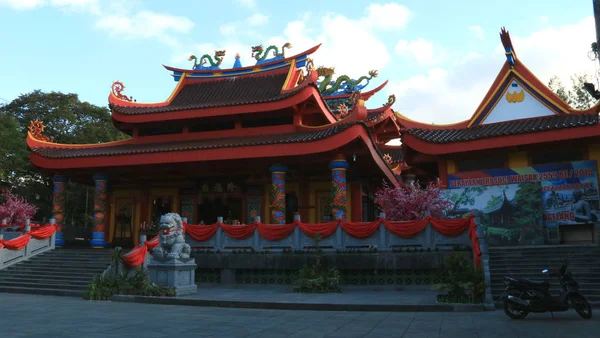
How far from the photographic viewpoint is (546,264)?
44.7ft

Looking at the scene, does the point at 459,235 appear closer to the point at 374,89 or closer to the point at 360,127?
the point at 360,127

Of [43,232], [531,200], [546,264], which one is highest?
[531,200]

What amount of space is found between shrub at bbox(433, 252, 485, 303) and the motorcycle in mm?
1671

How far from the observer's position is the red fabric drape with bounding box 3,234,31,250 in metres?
17.8

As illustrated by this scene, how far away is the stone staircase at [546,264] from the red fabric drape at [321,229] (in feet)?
16.3

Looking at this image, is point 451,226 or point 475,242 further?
point 451,226

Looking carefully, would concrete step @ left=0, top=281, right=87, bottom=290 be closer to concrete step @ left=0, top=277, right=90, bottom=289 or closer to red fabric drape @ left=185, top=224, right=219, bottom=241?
concrete step @ left=0, top=277, right=90, bottom=289

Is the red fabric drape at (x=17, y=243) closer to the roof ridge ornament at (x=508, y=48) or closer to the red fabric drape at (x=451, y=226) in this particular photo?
the red fabric drape at (x=451, y=226)

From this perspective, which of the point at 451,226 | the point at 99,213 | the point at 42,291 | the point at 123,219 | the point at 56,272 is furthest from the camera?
the point at 123,219

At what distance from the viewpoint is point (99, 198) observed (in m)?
22.0

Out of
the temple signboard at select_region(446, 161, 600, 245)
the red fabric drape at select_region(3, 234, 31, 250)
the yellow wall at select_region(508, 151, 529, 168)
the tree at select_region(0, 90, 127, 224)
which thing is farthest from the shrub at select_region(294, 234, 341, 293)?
the tree at select_region(0, 90, 127, 224)

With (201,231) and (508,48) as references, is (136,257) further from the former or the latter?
(508,48)

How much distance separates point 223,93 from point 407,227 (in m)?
14.1

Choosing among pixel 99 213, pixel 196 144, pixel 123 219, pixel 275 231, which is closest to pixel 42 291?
pixel 99 213
